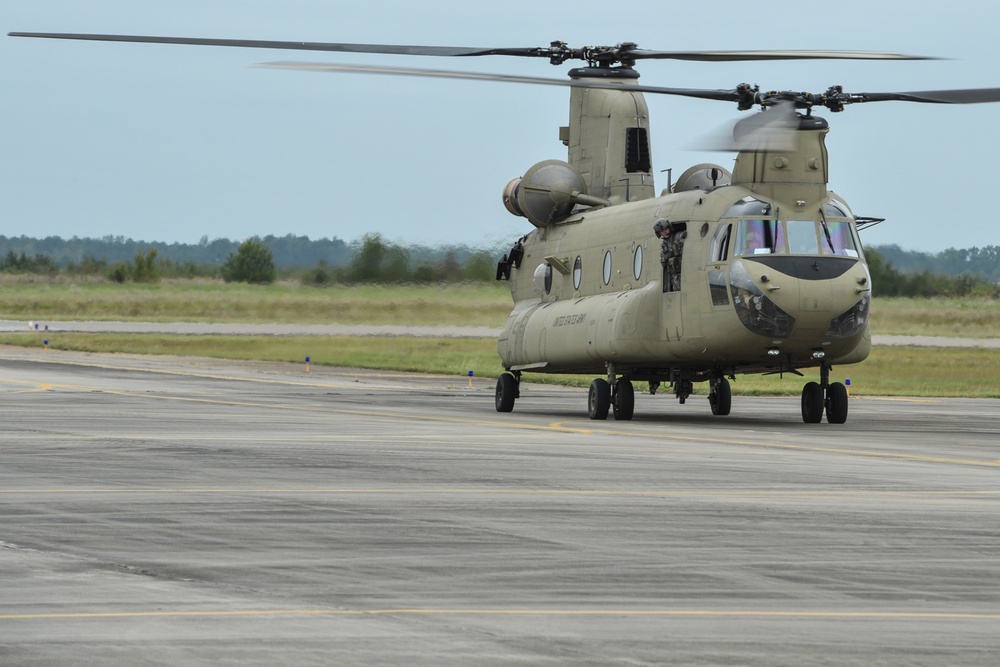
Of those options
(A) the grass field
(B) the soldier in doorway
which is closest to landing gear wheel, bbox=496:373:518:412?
(B) the soldier in doorway

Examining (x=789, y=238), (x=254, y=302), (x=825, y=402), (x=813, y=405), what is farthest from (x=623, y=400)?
(x=254, y=302)

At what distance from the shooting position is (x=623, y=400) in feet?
98.0

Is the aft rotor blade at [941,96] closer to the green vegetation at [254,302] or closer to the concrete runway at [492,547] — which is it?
the concrete runway at [492,547]

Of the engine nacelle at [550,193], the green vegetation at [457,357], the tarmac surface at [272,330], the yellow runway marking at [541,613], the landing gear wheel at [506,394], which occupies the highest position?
the engine nacelle at [550,193]

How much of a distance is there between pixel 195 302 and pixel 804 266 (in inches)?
2229

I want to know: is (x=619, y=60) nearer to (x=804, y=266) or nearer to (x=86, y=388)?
(x=804, y=266)

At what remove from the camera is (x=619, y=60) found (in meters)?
33.5

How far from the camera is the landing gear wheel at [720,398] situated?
32125 mm

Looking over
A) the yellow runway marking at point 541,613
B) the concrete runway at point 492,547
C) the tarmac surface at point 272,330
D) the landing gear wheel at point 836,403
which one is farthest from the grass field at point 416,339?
the yellow runway marking at point 541,613

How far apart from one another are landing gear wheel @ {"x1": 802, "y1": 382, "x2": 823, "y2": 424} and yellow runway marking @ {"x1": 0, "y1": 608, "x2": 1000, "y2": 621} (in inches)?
792

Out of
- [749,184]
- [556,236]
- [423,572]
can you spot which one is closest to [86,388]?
[556,236]

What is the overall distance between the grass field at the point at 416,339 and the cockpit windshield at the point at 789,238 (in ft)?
61.9

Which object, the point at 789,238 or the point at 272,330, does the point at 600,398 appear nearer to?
the point at 789,238

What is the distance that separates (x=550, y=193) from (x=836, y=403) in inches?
350
